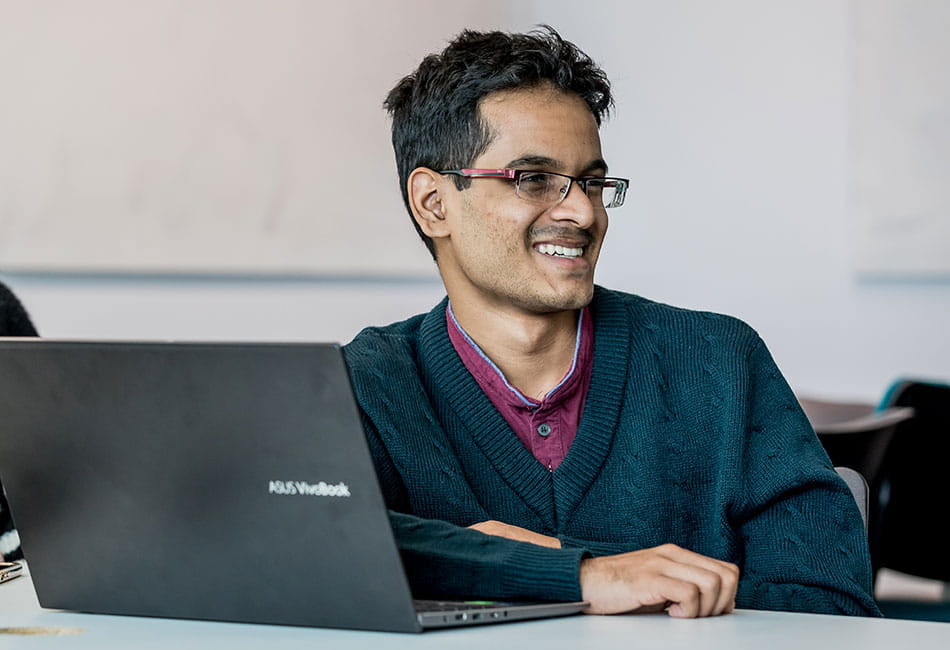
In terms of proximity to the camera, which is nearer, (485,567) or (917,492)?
(485,567)

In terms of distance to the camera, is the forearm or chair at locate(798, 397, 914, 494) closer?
the forearm

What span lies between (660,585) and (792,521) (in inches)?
17.6

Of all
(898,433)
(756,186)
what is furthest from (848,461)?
(756,186)

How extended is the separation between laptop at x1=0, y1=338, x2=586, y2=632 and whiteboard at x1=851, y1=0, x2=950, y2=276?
2.90m

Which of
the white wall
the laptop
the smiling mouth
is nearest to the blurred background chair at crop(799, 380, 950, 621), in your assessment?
the white wall

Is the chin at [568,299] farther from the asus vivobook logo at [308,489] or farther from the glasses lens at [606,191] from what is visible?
the asus vivobook logo at [308,489]

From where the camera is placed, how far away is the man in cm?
169

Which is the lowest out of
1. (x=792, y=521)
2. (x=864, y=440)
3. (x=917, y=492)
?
(x=917, y=492)

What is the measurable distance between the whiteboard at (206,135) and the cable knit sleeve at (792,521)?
6.66 ft

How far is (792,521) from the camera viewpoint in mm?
1650

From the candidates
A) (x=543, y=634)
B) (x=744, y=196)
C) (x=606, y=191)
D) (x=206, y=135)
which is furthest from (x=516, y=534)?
(x=744, y=196)

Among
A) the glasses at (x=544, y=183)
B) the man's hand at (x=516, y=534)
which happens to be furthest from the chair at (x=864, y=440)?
the man's hand at (x=516, y=534)

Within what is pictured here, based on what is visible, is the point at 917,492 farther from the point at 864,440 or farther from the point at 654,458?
the point at 654,458

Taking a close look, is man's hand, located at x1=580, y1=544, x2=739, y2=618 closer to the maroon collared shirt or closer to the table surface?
the table surface
